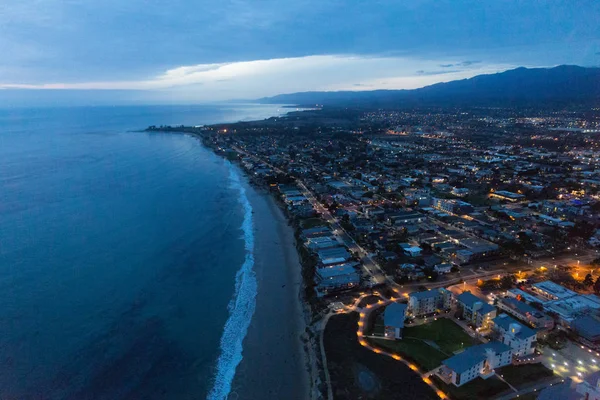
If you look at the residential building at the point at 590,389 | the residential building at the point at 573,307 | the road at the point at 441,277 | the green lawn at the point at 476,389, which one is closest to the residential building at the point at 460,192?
the road at the point at 441,277

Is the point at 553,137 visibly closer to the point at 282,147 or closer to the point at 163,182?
the point at 282,147

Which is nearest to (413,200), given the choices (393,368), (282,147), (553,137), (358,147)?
(393,368)

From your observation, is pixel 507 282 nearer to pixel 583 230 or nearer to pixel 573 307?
pixel 573 307

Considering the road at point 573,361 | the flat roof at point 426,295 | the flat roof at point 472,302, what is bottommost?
the road at point 573,361

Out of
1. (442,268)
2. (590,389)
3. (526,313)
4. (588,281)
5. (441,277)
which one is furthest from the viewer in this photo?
(442,268)

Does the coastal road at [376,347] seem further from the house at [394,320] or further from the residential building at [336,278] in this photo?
the residential building at [336,278]

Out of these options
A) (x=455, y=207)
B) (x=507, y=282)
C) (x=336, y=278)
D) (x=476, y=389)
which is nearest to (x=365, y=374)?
(x=476, y=389)
